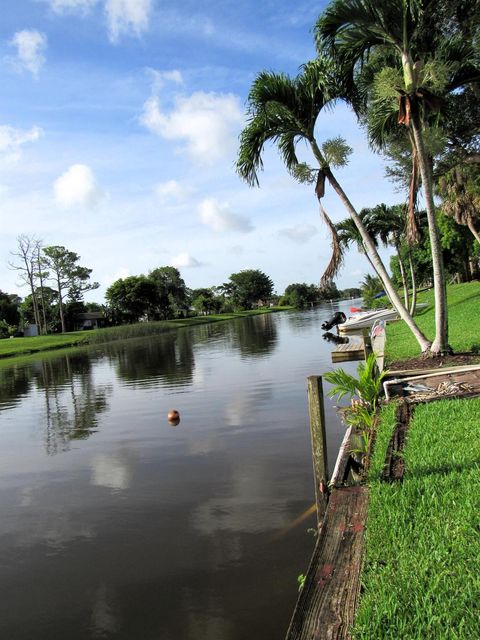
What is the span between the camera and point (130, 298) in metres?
85.2

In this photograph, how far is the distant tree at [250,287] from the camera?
15175cm

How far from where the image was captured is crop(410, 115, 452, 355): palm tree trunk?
1060cm

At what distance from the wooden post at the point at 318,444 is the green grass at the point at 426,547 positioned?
55 centimetres

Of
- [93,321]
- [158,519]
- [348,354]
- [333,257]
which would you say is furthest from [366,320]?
[93,321]

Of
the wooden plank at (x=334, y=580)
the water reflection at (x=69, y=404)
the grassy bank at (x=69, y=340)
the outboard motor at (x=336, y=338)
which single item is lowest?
the water reflection at (x=69, y=404)

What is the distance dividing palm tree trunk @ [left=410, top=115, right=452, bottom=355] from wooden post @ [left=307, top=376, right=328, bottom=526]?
19.4 ft

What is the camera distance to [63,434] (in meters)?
12.4

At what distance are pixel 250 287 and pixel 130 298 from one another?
236 feet

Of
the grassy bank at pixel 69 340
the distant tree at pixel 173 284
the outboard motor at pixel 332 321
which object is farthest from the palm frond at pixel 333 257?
the distant tree at pixel 173 284

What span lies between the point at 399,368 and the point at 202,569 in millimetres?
6990

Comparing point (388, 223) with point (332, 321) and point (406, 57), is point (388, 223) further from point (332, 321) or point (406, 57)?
point (406, 57)

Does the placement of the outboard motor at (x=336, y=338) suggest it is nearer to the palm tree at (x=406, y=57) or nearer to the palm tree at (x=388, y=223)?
the palm tree at (x=388, y=223)

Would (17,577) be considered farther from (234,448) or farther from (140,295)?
(140,295)

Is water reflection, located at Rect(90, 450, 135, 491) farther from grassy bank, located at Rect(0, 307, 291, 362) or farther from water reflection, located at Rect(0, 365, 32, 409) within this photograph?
grassy bank, located at Rect(0, 307, 291, 362)
